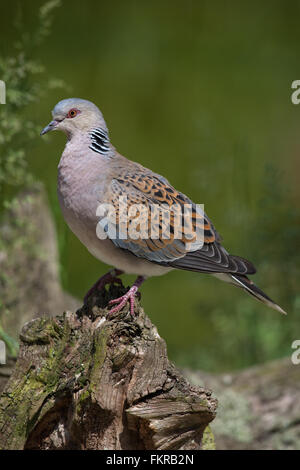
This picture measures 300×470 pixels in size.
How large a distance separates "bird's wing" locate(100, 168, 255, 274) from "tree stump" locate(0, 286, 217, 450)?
0.41m

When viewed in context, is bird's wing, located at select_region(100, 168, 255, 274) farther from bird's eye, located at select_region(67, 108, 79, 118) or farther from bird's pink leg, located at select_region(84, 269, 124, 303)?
bird's eye, located at select_region(67, 108, 79, 118)

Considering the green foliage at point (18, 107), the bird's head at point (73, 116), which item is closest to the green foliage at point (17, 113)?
the green foliage at point (18, 107)

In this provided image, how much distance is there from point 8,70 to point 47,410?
6.33 ft

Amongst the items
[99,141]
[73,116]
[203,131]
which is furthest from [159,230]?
[203,131]

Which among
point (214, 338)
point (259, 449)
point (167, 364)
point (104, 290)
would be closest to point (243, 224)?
point (214, 338)

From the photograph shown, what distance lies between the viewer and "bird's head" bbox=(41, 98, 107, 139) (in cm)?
327

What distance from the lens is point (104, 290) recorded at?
10.8 ft

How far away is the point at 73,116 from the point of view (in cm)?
329

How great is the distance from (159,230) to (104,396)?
87cm

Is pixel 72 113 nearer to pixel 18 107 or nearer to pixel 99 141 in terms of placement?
pixel 99 141

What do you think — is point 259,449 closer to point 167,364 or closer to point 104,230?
point 167,364

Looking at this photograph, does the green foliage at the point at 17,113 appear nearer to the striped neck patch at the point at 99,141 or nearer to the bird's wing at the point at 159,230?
the striped neck patch at the point at 99,141

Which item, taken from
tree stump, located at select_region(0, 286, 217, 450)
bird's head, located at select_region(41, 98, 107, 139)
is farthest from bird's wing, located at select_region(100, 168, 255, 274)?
tree stump, located at select_region(0, 286, 217, 450)

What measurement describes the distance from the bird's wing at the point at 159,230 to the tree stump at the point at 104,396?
41cm
